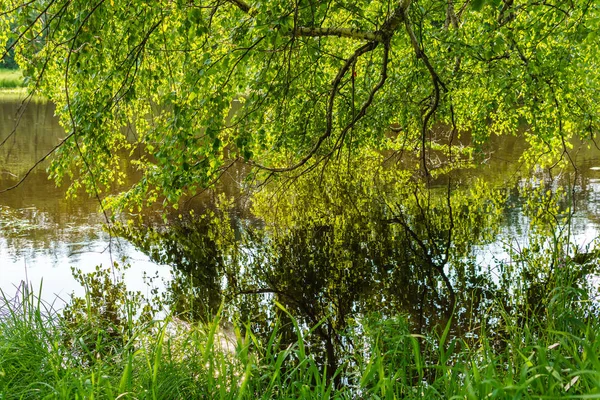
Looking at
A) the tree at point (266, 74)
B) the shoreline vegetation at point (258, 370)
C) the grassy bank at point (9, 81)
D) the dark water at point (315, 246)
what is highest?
the grassy bank at point (9, 81)

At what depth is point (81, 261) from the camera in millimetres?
8344

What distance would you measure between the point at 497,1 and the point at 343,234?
6.77m

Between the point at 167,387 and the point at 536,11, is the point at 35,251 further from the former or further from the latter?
the point at 536,11

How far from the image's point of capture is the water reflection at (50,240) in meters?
7.72

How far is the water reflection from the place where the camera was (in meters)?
7.72

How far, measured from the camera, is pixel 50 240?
952 centimetres

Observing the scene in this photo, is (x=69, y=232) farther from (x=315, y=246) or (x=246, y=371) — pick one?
(x=246, y=371)

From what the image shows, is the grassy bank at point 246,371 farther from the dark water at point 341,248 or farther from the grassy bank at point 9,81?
the grassy bank at point 9,81

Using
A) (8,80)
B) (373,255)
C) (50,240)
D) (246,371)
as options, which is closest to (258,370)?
(246,371)

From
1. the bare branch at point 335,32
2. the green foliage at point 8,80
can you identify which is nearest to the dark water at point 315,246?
the bare branch at point 335,32

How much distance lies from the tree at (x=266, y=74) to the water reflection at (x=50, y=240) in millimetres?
973

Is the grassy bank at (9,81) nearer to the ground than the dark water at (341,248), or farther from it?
farther from it

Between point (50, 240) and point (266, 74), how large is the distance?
6272 mm

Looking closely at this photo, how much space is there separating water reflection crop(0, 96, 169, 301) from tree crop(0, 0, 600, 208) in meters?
0.97
